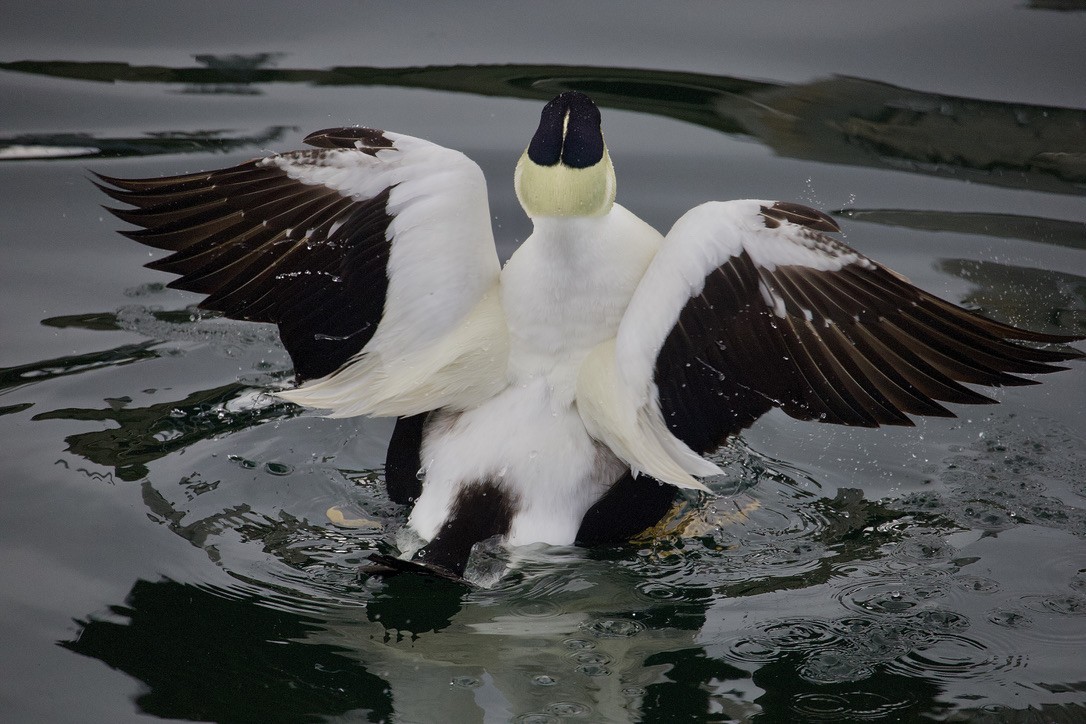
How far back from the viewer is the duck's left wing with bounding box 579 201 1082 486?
9.02 ft

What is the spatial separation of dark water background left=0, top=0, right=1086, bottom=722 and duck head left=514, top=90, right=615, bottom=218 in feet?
2.72

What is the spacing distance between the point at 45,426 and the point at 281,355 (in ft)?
2.65

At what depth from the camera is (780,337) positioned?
9.23 feet

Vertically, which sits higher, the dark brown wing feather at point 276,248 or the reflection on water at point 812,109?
the reflection on water at point 812,109

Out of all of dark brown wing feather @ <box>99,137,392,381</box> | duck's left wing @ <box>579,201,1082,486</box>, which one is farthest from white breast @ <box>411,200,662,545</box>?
dark brown wing feather @ <box>99,137,392,381</box>

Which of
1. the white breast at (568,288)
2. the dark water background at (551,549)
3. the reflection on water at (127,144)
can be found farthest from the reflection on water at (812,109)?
the white breast at (568,288)

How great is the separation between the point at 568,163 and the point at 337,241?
64 centimetres

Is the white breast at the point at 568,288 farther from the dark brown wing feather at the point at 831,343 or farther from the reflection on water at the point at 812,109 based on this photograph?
the reflection on water at the point at 812,109

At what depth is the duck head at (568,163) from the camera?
282 cm

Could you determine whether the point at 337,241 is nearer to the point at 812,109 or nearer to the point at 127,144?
the point at 127,144

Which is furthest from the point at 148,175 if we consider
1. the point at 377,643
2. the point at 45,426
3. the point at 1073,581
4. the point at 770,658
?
the point at 1073,581

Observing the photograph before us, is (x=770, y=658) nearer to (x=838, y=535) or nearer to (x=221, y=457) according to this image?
(x=838, y=535)

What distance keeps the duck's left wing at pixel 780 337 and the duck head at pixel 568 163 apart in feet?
0.72

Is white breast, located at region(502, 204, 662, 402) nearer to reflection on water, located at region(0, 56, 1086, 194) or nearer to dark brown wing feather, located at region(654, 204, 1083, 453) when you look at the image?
dark brown wing feather, located at region(654, 204, 1083, 453)
